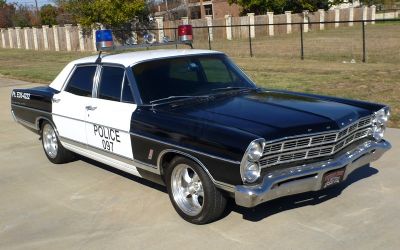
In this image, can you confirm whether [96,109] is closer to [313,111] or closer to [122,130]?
[122,130]

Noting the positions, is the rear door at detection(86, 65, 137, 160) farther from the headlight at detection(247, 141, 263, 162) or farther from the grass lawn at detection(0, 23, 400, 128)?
the grass lawn at detection(0, 23, 400, 128)

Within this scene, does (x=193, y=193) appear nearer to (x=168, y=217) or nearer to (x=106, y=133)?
(x=168, y=217)

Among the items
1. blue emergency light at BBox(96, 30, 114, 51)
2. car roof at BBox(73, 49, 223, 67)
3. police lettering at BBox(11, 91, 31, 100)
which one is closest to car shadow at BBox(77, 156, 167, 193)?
police lettering at BBox(11, 91, 31, 100)

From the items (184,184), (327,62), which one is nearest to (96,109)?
(184,184)

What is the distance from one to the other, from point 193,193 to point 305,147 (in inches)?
44.0

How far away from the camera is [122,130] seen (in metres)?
5.52

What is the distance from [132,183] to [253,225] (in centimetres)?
194

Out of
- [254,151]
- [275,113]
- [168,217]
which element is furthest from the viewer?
[168,217]

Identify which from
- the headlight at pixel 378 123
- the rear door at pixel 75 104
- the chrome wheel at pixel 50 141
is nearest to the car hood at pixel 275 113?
the headlight at pixel 378 123

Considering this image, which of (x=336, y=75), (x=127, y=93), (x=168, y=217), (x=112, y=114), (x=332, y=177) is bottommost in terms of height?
(x=168, y=217)

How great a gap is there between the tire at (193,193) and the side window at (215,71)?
1.34 metres

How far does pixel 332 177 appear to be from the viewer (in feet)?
15.3

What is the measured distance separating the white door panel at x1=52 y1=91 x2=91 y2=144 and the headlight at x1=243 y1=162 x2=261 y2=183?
2.59 m

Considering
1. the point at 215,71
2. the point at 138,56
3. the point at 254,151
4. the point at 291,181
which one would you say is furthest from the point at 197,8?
the point at 254,151
